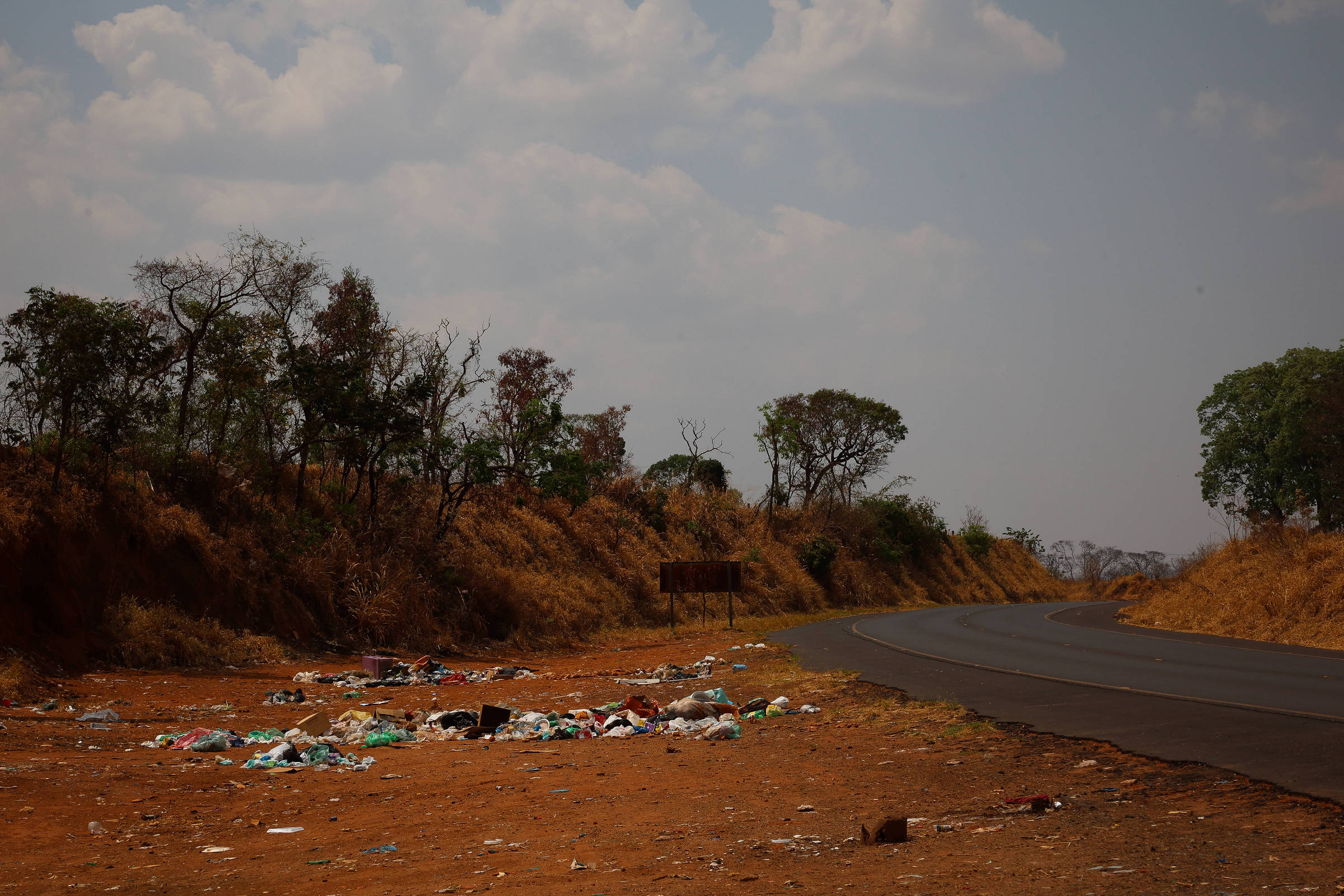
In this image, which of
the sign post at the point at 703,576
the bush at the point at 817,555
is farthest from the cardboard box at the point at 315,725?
the bush at the point at 817,555

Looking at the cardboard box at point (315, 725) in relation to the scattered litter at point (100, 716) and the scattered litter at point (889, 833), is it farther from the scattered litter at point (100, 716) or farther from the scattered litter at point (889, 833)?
the scattered litter at point (889, 833)

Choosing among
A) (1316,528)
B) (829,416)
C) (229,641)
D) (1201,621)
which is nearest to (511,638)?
(229,641)

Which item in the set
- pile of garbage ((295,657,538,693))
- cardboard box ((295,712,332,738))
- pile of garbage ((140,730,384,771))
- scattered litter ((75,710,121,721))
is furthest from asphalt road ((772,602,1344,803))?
scattered litter ((75,710,121,721))

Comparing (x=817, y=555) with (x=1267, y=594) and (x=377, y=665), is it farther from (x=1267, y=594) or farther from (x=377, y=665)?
(x=377, y=665)

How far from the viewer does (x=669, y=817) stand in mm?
8328

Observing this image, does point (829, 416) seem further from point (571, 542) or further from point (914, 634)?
point (914, 634)

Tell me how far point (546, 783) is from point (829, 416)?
164ft

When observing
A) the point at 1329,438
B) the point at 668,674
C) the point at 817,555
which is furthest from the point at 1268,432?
the point at 668,674

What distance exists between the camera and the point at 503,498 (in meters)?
40.7

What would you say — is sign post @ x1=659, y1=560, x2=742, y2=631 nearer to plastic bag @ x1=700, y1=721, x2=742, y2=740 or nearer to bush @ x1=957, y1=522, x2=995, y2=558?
plastic bag @ x1=700, y1=721, x2=742, y2=740

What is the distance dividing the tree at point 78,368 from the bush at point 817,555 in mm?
37534

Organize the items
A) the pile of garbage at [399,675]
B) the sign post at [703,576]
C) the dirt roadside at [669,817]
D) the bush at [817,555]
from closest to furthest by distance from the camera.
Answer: the dirt roadside at [669,817], the pile of garbage at [399,675], the sign post at [703,576], the bush at [817,555]

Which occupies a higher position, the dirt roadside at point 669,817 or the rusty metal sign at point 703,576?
the rusty metal sign at point 703,576

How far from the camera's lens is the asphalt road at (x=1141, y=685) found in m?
9.16
